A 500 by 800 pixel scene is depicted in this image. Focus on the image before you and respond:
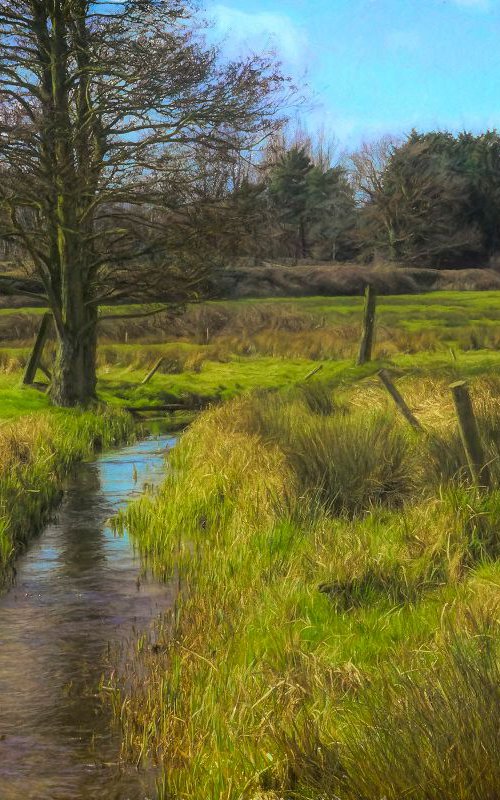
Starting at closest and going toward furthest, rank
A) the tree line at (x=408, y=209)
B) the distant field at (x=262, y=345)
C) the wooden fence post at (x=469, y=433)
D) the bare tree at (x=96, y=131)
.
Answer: the wooden fence post at (x=469, y=433) → the bare tree at (x=96, y=131) → the distant field at (x=262, y=345) → the tree line at (x=408, y=209)

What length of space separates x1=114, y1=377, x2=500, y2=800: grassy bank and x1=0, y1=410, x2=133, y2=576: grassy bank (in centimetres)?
116

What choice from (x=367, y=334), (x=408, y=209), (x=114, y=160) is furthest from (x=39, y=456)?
(x=408, y=209)

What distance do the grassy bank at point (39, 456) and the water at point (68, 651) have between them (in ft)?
0.80

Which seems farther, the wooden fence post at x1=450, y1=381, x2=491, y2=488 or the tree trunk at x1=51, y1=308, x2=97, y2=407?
the tree trunk at x1=51, y1=308, x2=97, y2=407

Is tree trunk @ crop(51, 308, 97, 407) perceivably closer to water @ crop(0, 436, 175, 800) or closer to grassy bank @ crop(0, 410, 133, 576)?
grassy bank @ crop(0, 410, 133, 576)

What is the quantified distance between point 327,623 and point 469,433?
2456mm

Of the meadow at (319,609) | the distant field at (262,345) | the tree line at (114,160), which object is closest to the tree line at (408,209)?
the distant field at (262,345)

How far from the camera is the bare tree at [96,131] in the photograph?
1809cm

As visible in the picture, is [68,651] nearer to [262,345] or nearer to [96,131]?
[96,131]

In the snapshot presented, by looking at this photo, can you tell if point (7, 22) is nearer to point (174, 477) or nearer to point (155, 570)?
point (174, 477)

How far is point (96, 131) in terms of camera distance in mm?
19438

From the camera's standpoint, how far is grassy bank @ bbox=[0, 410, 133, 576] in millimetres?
10447

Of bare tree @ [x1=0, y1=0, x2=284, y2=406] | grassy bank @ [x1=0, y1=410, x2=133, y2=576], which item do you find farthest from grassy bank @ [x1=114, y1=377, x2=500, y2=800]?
bare tree @ [x1=0, y1=0, x2=284, y2=406]

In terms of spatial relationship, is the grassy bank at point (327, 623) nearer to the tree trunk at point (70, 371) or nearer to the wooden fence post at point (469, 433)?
the wooden fence post at point (469, 433)
